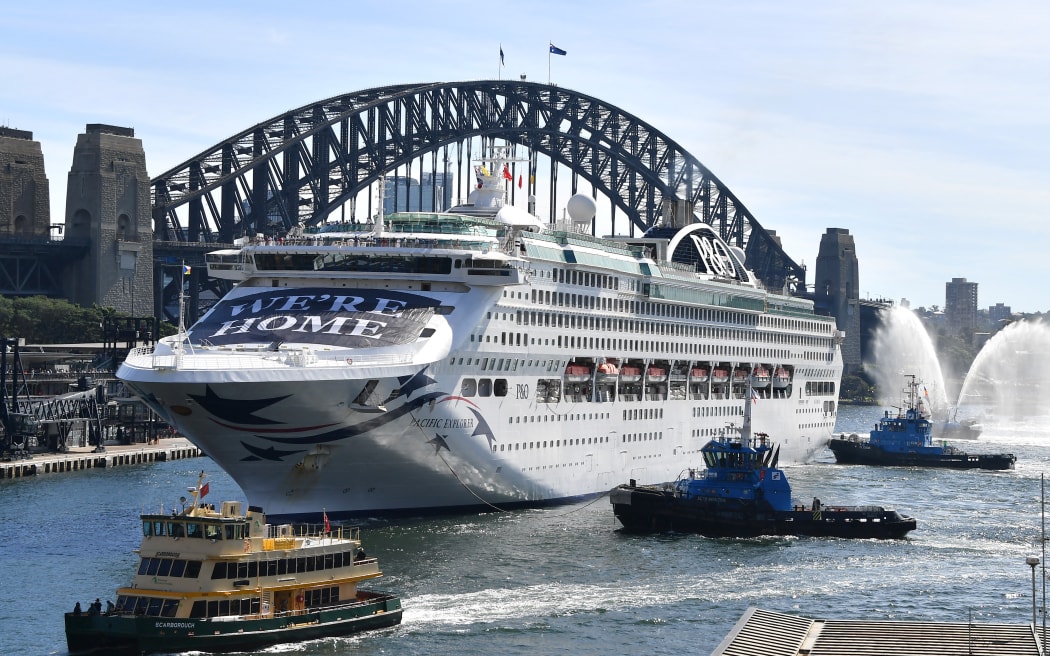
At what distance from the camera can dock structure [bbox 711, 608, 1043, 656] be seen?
120 feet

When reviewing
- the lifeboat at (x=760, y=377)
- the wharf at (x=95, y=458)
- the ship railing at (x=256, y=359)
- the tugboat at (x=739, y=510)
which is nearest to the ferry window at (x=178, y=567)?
the ship railing at (x=256, y=359)

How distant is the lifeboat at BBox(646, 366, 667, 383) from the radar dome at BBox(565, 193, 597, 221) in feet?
34.6

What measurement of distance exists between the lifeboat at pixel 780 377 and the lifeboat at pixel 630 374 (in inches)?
755

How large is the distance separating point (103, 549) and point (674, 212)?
4848 centimetres

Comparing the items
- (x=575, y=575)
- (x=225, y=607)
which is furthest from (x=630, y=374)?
(x=225, y=607)

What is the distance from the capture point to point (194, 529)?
42594mm

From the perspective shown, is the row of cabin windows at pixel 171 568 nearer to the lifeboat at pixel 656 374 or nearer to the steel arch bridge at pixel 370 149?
the lifeboat at pixel 656 374

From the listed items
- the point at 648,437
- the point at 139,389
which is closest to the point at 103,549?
the point at 139,389

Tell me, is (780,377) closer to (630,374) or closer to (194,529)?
(630,374)

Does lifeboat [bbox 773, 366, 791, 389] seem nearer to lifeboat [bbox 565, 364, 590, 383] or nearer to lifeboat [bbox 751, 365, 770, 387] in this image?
lifeboat [bbox 751, 365, 770, 387]

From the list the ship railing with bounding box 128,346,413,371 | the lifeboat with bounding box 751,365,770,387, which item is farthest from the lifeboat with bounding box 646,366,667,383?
the ship railing with bounding box 128,346,413,371

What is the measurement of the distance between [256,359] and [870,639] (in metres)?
24.5

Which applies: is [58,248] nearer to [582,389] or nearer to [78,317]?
[78,317]

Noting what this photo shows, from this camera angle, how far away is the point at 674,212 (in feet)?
316
